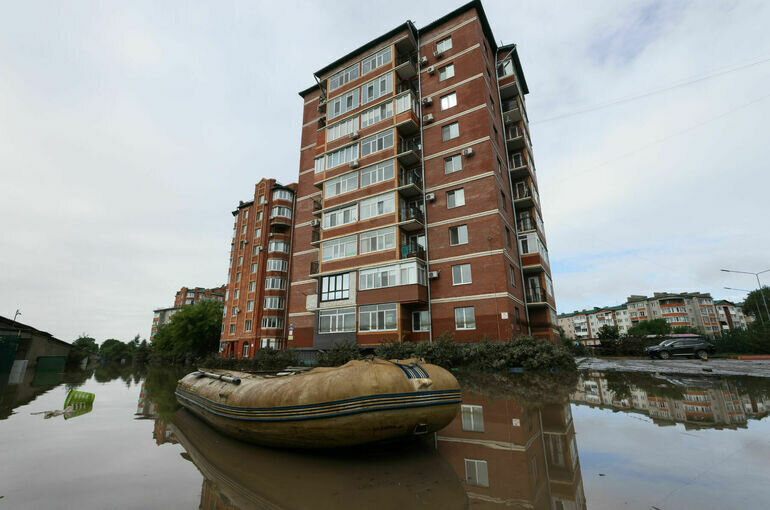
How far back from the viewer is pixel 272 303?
42.1 meters

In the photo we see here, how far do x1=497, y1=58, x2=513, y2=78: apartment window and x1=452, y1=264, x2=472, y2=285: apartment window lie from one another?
1865cm

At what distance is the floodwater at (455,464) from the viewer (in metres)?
3.71

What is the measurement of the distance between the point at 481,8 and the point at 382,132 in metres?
12.4

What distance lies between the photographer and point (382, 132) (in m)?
26.7

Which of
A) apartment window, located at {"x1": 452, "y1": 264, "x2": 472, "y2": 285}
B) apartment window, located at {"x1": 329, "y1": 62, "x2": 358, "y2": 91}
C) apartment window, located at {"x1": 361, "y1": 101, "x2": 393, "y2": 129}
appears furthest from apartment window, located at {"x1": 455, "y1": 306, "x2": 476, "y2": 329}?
apartment window, located at {"x1": 329, "y1": 62, "x2": 358, "y2": 91}

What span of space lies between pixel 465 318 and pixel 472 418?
1453 cm

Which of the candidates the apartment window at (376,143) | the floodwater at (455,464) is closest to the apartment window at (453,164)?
the apartment window at (376,143)

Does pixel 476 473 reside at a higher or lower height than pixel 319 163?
lower

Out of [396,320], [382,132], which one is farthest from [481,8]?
[396,320]

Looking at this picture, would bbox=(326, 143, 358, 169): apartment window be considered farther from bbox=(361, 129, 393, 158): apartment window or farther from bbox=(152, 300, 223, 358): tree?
bbox=(152, 300, 223, 358): tree

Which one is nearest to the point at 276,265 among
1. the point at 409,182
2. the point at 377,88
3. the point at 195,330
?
the point at 195,330

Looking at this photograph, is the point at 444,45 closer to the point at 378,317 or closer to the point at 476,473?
the point at 378,317

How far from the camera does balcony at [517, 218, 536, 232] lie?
2686cm

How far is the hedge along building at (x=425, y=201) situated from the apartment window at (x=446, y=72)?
9 centimetres
